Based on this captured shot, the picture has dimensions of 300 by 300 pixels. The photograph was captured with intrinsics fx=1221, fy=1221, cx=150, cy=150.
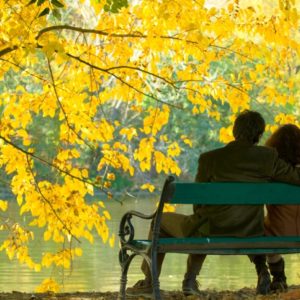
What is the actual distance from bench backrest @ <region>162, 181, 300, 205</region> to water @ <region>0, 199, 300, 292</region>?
19.0 ft

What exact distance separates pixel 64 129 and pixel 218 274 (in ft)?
21.4

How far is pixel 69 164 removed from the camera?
936 centimetres

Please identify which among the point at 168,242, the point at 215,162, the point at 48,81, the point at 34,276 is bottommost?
the point at 34,276

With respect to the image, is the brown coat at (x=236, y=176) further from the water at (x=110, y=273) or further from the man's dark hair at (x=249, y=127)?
the water at (x=110, y=273)

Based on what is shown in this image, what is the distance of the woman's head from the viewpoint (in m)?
6.77

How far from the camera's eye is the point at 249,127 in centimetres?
652

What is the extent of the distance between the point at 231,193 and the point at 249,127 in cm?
47

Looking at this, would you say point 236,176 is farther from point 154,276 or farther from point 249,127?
point 154,276

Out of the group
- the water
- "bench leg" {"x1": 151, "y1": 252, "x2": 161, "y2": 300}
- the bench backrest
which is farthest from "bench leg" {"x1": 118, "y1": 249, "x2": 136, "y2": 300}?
the water

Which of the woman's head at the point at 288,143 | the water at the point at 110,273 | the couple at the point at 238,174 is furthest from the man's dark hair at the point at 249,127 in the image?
the water at the point at 110,273

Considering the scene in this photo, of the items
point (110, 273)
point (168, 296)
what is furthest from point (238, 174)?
point (110, 273)

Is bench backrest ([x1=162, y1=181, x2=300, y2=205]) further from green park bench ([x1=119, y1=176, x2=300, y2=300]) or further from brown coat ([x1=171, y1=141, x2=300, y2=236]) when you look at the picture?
brown coat ([x1=171, y1=141, x2=300, y2=236])

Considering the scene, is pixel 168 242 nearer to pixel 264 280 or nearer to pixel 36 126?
pixel 264 280

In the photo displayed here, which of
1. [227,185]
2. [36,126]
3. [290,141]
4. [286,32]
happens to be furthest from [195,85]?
[36,126]
